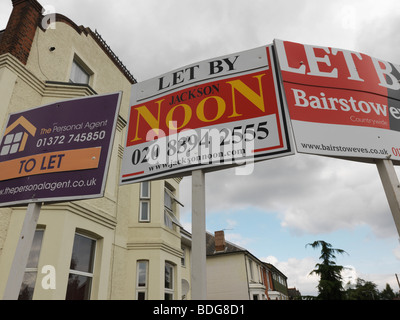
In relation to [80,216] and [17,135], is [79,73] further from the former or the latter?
[17,135]

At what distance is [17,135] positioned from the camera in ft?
11.3

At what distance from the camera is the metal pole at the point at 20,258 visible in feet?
8.05

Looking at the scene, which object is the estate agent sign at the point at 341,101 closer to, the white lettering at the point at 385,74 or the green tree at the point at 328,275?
the white lettering at the point at 385,74

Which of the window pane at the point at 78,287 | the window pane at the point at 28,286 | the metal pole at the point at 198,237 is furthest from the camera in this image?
the window pane at the point at 78,287

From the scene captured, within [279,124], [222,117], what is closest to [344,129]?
[279,124]

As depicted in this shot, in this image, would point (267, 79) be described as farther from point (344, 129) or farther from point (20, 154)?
point (20, 154)

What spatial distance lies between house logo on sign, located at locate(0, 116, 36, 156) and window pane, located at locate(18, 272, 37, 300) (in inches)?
157

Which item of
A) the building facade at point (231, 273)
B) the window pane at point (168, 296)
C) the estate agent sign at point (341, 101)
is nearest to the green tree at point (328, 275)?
the building facade at point (231, 273)

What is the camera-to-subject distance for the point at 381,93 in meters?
3.36

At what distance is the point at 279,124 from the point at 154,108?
1.57 meters

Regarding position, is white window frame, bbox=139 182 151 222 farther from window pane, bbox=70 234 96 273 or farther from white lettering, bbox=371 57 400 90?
white lettering, bbox=371 57 400 90

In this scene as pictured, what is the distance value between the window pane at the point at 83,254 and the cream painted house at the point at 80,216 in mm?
24
